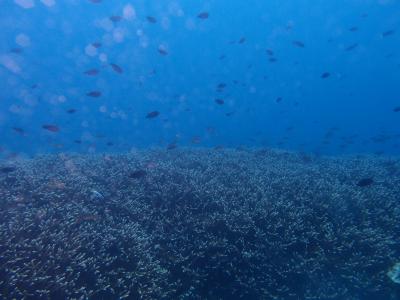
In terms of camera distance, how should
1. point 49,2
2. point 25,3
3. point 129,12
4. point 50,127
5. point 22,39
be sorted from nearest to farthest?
point 50,127 < point 25,3 < point 49,2 < point 22,39 < point 129,12

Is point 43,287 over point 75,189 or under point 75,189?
under

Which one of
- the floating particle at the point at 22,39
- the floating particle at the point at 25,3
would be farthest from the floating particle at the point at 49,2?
the floating particle at the point at 22,39

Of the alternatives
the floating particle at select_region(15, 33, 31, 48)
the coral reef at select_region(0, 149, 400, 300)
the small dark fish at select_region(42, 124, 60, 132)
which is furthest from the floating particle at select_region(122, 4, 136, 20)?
the coral reef at select_region(0, 149, 400, 300)

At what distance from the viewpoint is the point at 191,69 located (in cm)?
11038

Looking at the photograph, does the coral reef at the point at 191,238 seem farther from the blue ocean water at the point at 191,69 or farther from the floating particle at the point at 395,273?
the blue ocean water at the point at 191,69

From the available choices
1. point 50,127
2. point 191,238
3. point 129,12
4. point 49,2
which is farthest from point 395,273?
point 129,12

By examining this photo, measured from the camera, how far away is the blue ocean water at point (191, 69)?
267 ft

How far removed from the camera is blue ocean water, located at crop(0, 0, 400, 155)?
8125 centimetres

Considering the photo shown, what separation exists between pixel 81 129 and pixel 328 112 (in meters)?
92.4

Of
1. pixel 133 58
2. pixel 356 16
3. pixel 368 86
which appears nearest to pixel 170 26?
pixel 133 58

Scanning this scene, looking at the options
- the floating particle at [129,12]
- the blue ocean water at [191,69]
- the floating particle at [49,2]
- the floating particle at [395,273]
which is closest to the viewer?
the floating particle at [395,273]

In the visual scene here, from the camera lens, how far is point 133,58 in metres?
105

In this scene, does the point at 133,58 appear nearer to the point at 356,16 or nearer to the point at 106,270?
the point at 356,16

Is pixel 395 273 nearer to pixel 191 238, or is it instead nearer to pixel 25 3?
pixel 191 238
